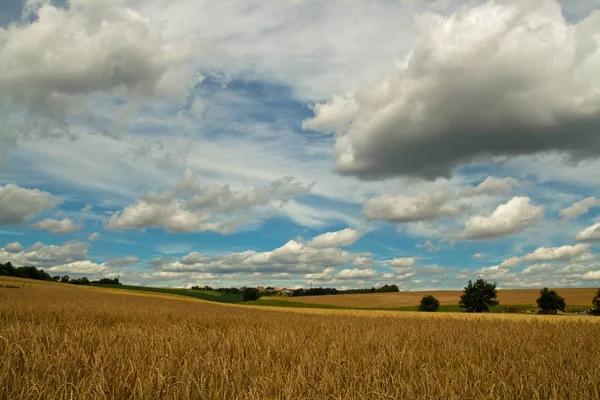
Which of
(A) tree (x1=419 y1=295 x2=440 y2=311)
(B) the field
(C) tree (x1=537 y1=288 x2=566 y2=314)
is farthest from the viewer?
(B) the field

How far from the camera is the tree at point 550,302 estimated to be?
67625 millimetres

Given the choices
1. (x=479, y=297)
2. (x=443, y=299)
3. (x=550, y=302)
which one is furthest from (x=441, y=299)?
(x=550, y=302)

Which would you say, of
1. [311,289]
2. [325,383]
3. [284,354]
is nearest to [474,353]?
[284,354]

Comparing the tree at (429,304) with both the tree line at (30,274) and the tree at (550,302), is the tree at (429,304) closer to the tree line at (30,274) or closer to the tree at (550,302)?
the tree at (550,302)

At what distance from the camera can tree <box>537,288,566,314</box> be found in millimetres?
67625

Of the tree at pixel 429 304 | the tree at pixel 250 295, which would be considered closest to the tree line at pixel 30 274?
the tree at pixel 250 295

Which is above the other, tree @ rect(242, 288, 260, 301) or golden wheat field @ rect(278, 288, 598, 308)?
golden wheat field @ rect(278, 288, 598, 308)

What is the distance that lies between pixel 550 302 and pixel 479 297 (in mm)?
10704

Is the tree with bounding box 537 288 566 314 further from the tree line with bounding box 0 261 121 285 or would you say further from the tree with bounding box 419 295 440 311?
the tree line with bounding box 0 261 121 285

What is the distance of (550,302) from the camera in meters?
68.4

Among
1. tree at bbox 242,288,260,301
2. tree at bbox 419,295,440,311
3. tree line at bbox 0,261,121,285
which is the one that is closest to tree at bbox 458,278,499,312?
tree at bbox 419,295,440,311

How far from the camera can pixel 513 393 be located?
4379 mm

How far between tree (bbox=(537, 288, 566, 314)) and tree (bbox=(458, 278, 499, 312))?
741 centimetres

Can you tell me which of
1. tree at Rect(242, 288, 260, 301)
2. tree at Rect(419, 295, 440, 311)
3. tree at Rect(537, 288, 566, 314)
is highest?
tree at Rect(537, 288, 566, 314)
